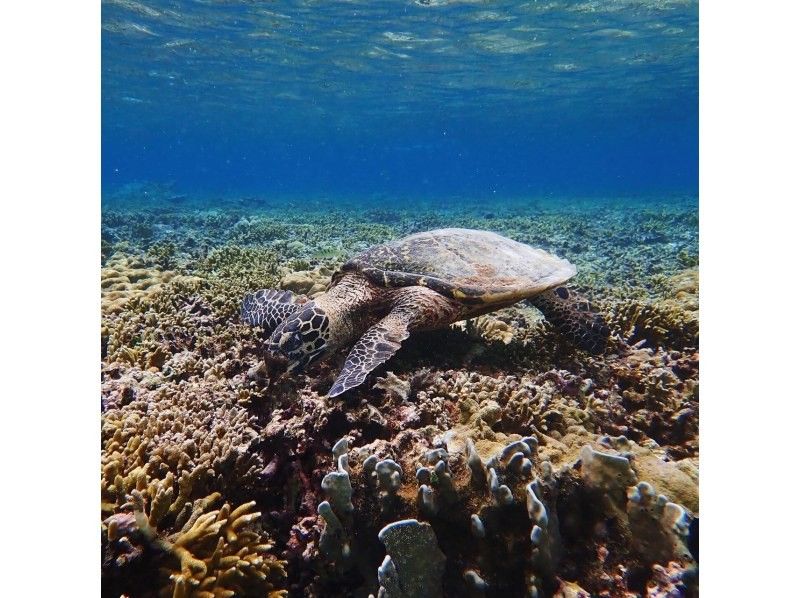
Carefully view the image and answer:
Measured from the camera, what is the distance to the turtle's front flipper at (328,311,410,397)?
113 inches

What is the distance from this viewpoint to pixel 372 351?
3193 mm

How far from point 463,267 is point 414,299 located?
0.59 metres

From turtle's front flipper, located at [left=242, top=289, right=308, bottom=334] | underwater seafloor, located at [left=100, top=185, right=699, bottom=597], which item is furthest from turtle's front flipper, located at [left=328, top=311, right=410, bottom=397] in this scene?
turtle's front flipper, located at [left=242, top=289, right=308, bottom=334]

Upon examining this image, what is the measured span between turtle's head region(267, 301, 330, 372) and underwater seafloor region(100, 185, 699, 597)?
15cm

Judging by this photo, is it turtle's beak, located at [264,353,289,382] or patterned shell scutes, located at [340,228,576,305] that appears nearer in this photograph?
turtle's beak, located at [264,353,289,382]

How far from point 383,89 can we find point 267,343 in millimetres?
35333

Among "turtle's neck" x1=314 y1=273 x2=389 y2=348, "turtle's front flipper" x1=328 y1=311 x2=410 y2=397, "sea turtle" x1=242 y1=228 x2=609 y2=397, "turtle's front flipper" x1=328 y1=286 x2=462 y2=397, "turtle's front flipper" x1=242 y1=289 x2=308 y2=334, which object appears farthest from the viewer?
"turtle's front flipper" x1=242 y1=289 x2=308 y2=334

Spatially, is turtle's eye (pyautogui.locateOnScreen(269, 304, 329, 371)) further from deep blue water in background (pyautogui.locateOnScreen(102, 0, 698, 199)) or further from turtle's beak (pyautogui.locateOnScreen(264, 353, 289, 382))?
deep blue water in background (pyautogui.locateOnScreen(102, 0, 698, 199))

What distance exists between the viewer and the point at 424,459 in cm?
221

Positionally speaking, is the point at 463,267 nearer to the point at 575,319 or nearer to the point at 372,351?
the point at 575,319

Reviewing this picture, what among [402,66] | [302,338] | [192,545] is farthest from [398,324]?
[402,66]

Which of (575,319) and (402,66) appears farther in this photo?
(402,66)

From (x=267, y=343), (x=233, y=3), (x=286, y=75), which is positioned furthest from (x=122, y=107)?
(x=267, y=343)
